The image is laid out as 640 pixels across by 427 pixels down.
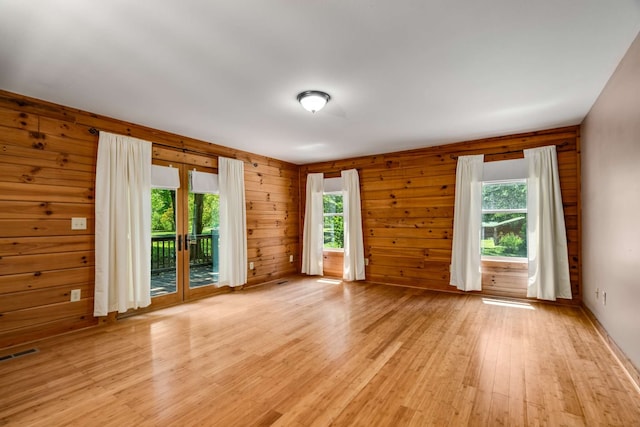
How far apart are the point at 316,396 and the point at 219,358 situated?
1.03 m

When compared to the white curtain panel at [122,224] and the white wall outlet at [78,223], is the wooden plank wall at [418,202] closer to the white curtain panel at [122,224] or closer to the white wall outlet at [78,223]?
the white curtain panel at [122,224]

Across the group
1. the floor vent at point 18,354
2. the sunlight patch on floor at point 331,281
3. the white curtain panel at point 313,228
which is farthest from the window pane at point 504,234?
the floor vent at point 18,354

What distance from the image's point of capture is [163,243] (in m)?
4.16

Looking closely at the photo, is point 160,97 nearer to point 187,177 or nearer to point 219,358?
point 187,177

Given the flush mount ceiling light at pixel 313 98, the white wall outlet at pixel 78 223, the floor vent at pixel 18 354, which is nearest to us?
the floor vent at pixel 18 354

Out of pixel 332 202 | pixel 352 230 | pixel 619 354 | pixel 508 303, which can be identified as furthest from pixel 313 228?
pixel 619 354

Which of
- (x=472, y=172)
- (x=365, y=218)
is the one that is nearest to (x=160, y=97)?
(x=365, y=218)

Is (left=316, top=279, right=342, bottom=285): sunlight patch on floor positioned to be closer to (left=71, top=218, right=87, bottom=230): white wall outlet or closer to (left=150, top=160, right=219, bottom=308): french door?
(left=150, top=160, right=219, bottom=308): french door

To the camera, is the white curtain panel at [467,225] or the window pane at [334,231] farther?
the window pane at [334,231]

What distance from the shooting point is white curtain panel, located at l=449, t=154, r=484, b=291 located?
4.58 meters

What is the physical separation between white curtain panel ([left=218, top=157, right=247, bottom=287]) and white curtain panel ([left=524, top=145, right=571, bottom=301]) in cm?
434

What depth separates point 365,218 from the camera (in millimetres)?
5805

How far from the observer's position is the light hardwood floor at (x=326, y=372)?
6.13 feet

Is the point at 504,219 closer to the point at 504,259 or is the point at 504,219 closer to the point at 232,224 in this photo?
the point at 504,259
